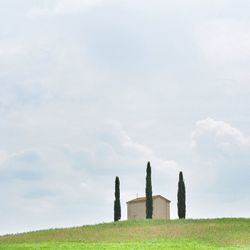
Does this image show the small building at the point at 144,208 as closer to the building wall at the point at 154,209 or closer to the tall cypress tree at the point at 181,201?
the building wall at the point at 154,209

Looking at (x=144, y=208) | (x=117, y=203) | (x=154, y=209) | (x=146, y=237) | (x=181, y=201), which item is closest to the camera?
(x=146, y=237)

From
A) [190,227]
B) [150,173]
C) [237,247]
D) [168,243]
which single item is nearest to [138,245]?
[168,243]

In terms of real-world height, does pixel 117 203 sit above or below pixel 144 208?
above

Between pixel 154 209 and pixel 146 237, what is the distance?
34.6m

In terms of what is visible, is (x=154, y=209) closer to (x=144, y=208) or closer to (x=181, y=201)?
(x=144, y=208)

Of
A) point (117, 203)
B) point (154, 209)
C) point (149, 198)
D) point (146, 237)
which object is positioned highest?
point (149, 198)

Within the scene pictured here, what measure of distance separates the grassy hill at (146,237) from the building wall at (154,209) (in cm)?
1728

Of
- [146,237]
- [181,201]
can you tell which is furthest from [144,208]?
[146,237]

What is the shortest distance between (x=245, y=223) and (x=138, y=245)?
22372mm

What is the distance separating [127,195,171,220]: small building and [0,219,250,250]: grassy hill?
17.3 meters

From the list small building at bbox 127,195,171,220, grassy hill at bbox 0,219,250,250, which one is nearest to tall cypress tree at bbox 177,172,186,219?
small building at bbox 127,195,171,220

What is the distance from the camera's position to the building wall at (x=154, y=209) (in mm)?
85625

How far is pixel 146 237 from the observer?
51.3m

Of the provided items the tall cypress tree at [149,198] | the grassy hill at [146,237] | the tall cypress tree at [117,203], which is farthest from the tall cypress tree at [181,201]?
the grassy hill at [146,237]
